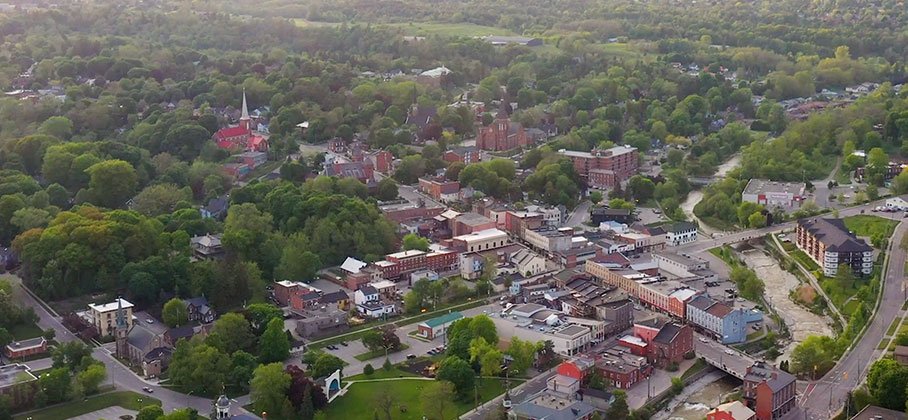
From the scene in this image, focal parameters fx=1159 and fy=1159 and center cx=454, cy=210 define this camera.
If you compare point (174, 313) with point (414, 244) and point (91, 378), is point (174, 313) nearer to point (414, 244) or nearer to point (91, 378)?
point (91, 378)

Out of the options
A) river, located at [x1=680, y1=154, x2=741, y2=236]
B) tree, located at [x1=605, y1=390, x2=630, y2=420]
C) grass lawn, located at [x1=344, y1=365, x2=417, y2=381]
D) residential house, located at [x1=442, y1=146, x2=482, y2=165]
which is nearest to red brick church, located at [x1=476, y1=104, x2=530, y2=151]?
residential house, located at [x1=442, y1=146, x2=482, y2=165]

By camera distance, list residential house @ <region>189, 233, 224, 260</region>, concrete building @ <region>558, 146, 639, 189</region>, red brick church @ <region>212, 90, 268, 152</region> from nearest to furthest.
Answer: residential house @ <region>189, 233, 224, 260</region> < concrete building @ <region>558, 146, 639, 189</region> < red brick church @ <region>212, 90, 268, 152</region>

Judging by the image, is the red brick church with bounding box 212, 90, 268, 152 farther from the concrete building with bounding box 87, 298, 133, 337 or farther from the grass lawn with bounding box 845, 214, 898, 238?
the grass lawn with bounding box 845, 214, 898, 238

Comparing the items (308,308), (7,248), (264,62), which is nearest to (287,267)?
(308,308)

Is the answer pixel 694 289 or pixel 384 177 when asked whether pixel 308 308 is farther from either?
pixel 384 177

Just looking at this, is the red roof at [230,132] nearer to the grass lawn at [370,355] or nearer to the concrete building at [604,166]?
the concrete building at [604,166]

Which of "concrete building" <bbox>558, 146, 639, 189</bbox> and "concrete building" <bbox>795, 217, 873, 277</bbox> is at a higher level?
"concrete building" <bbox>795, 217, 873, 277</bbox>

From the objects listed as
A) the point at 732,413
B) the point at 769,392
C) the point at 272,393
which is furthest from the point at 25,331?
the point at 769,392

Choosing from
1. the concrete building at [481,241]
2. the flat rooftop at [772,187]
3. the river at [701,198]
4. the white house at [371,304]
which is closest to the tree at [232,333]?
the white house at [371,304]
